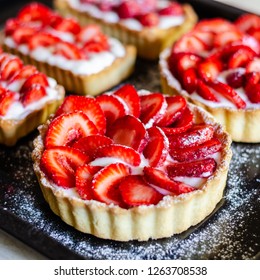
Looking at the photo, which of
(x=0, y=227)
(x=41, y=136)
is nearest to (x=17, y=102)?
(x=41, y=136)

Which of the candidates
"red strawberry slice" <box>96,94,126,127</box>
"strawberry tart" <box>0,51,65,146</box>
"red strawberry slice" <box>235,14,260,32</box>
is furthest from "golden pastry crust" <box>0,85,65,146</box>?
"red strawberry slice" <box>235,14,260,32</box>

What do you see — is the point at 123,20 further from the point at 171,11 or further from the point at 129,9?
the point at 171,11

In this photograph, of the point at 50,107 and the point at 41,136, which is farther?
the point at 50,107

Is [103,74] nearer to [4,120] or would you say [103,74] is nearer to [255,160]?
[4,120]

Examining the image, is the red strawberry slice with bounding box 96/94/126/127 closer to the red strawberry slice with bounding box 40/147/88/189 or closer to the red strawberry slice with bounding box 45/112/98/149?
the red strawberry slice with bounding box 45/112/98/149
